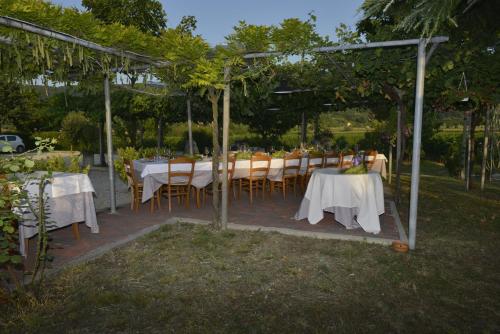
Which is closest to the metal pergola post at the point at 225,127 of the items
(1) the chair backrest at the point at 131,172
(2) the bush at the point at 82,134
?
(1) the chair backrest at the point at 131,172

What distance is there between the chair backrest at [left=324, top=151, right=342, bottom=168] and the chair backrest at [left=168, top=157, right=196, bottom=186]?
11.0ft

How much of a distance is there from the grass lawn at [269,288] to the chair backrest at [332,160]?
368cm

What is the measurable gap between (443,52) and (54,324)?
17.0ft

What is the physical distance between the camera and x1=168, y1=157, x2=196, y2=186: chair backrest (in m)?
6.10

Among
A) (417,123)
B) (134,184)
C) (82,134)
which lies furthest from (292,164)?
(82,134)

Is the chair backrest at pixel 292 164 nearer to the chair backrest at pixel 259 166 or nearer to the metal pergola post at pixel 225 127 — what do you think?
the chair backrest at pixel 259 166

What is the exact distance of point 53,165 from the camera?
531 centimetres

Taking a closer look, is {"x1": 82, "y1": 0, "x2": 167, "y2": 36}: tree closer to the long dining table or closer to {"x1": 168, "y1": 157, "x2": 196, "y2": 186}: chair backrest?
the long dining table

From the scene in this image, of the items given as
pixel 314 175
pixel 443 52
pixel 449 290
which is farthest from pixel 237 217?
pixel 443 52

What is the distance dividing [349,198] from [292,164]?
103 inches

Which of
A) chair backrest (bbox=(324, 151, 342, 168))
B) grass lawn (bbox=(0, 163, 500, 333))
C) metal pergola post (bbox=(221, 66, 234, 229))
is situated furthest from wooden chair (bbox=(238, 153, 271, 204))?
grass lawn (bbox=(0, 163, 500, 333))

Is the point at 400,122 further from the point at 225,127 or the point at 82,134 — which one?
the point at 82,134

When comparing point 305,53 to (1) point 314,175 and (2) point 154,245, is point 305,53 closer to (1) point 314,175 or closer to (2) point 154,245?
(1) point 314,175

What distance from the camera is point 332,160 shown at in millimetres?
8484
